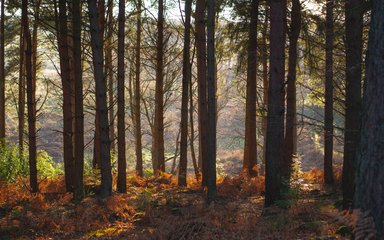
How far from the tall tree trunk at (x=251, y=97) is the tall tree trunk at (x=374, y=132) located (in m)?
9.08

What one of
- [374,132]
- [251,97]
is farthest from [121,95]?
[374,132]

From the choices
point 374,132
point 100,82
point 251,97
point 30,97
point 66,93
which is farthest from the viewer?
point 251,97

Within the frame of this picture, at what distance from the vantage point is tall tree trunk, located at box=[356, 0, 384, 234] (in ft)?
14.9

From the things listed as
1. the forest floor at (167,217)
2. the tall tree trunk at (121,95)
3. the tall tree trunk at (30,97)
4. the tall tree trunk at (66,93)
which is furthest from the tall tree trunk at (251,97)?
the tall tree trunk at (30,97)

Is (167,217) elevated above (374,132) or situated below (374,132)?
below

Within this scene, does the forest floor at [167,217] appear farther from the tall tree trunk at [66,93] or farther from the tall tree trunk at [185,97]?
the tall tree trunk at [185,97]

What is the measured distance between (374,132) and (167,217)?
17.6 ft

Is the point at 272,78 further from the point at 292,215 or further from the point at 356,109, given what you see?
the point at 292,215

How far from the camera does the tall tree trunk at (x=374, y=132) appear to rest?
4.55 m

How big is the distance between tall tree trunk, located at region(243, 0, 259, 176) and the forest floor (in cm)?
294

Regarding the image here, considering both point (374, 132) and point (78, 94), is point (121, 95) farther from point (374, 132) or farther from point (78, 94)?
point (374, 132)

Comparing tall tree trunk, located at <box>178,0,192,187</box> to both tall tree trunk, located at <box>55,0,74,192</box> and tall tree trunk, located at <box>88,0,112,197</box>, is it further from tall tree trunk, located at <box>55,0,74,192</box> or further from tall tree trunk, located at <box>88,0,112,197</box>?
tall tree trunk, located at <box>88,0,112,197</box>

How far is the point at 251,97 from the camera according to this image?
1476cm

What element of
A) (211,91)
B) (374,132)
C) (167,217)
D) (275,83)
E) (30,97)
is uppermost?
(275,83)
